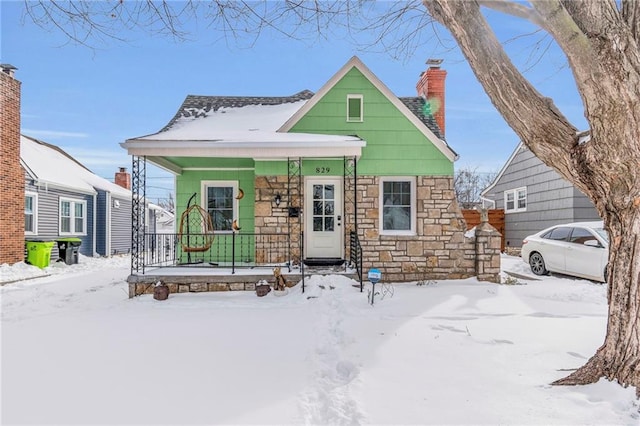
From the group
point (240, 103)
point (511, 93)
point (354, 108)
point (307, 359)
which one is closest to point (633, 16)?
point (511, 93)

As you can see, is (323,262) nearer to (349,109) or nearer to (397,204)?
(397,204)

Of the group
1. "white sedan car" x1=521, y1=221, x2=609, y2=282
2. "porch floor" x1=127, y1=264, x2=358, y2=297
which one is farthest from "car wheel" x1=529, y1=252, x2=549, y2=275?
"porch floor" x1=127, y1=264, x2=358, y2=297

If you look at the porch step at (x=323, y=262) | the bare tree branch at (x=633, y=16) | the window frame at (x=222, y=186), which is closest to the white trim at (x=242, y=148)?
the window frame at (x=222, y=186)

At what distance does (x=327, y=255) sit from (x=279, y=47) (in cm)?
480

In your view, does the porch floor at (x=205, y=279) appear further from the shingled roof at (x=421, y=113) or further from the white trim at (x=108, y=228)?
the white trim at (x=108, y=228)

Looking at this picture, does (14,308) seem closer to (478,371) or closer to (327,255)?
(327,255)

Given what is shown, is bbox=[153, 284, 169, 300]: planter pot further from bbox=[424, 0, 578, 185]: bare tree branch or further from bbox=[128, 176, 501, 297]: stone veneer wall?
bbox=[424, 0, 578, 185]: bare tree branch

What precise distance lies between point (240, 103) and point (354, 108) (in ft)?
13.3

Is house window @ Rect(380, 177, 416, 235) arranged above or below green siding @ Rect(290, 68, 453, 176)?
below

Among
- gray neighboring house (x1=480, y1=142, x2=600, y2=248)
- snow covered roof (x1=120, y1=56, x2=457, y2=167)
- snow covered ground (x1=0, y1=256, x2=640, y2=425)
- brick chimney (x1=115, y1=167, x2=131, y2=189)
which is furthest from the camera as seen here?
brick chimney (x1=115, y1=167, x2=131, y2=189)

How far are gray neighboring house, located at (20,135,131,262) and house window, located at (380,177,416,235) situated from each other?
40.6 feet

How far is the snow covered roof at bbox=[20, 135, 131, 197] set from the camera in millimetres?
13914

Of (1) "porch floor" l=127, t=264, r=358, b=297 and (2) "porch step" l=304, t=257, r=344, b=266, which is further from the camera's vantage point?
(2) "porch step" l=304, t=257, r=344, b=266

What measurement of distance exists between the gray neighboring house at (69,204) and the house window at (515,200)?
17.9 m
